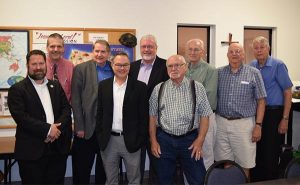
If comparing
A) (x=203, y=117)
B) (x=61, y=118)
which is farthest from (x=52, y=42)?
(x=203, y=117)

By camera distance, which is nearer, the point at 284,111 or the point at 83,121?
the point at 83,121

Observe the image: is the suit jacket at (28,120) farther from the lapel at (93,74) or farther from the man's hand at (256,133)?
the man's hand at (256,133)

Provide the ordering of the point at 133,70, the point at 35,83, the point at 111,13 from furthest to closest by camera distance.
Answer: the point at 111,13
the point at 133,70
the point at 35,83

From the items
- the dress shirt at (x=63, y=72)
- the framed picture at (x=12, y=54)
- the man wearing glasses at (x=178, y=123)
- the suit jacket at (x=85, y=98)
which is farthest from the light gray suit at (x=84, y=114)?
the framed picture at (x=12, y=54)

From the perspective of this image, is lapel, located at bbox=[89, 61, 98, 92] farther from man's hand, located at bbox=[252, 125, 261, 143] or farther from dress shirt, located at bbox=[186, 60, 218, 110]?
man's hand, located at bbox=[252, 125, 261, 143]

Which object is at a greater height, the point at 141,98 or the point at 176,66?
the point at 176,66

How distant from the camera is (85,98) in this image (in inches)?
117

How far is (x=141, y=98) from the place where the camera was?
9.12ft

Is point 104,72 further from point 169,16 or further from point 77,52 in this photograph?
point 169,16

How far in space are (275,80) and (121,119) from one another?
1.69 meters

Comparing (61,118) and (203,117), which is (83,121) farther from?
(203,117)

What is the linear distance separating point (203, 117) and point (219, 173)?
757 mm

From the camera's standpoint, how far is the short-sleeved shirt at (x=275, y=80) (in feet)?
11.1

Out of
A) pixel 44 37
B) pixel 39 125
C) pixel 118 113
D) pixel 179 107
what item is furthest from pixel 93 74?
pixel 44 37
